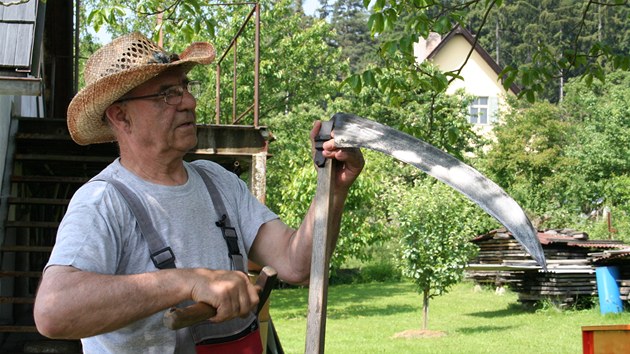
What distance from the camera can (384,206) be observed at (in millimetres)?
32406

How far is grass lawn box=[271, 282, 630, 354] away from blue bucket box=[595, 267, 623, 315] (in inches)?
10.9

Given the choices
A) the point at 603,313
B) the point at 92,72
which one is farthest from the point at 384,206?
the point at 92,72

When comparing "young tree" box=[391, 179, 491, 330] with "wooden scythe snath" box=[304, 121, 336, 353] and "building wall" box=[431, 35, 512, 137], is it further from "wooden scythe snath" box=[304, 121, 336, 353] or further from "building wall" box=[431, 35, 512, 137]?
"building wall" box=[431, 35, 512, 137]

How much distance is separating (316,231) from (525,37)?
72.6 metres

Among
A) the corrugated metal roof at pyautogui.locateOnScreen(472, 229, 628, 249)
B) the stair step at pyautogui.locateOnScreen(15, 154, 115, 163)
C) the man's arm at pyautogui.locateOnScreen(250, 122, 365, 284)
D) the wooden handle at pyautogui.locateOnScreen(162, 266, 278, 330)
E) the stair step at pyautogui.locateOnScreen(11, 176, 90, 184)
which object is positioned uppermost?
the stair step at pyautogui.locateOnScreen(15, 154, 115, 163)

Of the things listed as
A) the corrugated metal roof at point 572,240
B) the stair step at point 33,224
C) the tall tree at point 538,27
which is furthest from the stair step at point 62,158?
the tall tree at point 538,27

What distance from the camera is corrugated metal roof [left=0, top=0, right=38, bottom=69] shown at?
6176 mm

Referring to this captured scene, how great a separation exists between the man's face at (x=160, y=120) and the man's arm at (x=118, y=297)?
562mm

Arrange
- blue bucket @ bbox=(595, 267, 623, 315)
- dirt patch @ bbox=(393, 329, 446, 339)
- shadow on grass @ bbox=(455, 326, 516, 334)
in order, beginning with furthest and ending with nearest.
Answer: blue bucket @ bbox=(595, 267, 623, 315) → shadow on grass @ bbox=(455, 326, 516, 334) → dirt patch @ bbox=(393, 329, 446, 339)

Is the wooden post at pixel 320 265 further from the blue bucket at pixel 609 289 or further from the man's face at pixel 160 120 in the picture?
the blue bucket at pixel 609 289

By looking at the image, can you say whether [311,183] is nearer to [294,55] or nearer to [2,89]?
[294,55]

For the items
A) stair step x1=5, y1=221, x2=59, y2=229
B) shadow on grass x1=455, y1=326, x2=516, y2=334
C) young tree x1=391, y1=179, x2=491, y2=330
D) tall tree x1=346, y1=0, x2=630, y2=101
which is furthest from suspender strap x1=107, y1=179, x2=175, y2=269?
shadow on grass x1=455, y1=326, x2=516, y2=334

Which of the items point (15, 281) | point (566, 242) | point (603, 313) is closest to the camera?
point (15, 281)

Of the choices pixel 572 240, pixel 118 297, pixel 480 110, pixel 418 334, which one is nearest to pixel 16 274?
pixel 118 297
